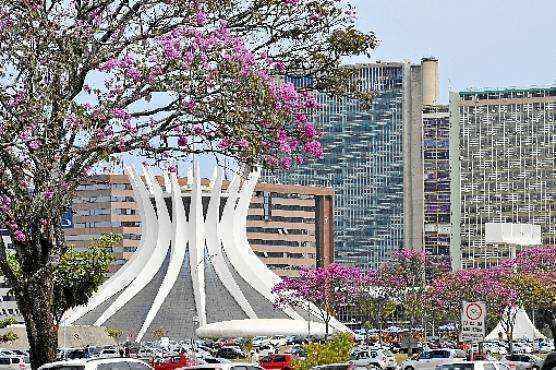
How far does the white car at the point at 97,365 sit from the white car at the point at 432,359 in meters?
30.4

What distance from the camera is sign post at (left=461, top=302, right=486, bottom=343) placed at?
3144 centimetres

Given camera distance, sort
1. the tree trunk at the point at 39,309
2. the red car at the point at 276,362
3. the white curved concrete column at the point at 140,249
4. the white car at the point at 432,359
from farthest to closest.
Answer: the white curved concrete column at the point at 140,249, the red car at the point at 276,362, the white car at the point at 432,359, the tree trunk at the point at 39,309

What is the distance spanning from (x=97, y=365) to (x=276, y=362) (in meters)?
41.6

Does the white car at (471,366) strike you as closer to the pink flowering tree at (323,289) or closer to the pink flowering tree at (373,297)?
the pink flowering tree at (323,289)

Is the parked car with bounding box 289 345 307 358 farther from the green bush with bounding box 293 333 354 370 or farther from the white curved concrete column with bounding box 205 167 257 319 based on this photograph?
the white curved concrete column with bounding box 205 167 257 319

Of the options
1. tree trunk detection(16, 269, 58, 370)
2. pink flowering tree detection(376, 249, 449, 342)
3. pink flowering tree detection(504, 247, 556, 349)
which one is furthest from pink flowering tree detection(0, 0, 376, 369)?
pink flowering tree detection(376, 249, 449, 342)

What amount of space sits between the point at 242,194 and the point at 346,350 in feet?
239

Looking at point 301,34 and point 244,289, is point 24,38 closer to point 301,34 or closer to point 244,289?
point 301,34

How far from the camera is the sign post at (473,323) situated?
31438 millimetres

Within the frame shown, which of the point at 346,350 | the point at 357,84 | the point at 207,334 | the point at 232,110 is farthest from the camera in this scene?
the point at 207,334

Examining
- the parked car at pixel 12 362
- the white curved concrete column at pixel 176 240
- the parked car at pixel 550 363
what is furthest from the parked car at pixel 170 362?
the white curved concrete column at pixel 176 240

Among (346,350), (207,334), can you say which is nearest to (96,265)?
(346,350)

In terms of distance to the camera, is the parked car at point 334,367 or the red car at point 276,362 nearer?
the parked car at point 334,367

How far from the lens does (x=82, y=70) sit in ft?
72.3
